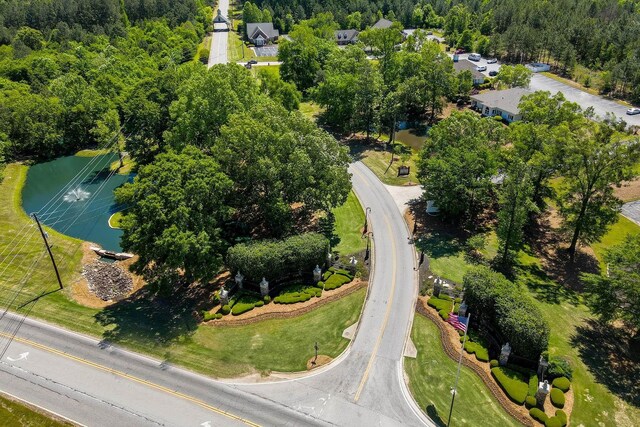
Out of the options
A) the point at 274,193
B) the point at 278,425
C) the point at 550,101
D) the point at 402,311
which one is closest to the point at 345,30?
the point at 550,101

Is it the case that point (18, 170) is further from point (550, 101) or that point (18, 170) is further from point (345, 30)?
point (345, 30)

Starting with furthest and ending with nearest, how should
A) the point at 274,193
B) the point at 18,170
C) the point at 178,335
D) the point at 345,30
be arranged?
the point at 345,30, the point at 18,170, the point at 274,193, the point at 178,335

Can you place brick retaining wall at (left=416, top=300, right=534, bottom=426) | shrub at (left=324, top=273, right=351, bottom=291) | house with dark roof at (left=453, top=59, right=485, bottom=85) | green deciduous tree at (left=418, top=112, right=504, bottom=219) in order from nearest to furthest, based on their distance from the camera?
brick retaining wall at (left=416, top=300, right=534, bottom=426), shrub at (left=324, top=273, right=351, bottom=291), green deciduous tree at (left=418, top=112, right=504, bottom=219), house with dark roof at (left=453, top=59, right=485, bottom=85)

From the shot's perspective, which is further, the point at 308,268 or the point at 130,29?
the point at 130,29

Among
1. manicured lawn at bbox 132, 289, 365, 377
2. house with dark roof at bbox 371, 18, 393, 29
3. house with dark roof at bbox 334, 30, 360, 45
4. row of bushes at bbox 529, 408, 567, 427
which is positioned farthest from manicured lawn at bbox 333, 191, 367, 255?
house with dark roof at bbox 371, 18, 393, 29

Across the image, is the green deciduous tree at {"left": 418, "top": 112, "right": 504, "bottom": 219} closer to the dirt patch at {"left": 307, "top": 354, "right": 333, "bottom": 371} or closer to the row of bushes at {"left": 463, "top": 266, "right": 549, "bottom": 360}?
the row of bushes at {"left": 463, "top": 266, "right": 549, "bottom": 360}

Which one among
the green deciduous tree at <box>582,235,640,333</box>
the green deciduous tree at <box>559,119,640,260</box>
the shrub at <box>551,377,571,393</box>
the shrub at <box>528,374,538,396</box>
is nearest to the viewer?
the shrub at <box>528,374,538,396</box>

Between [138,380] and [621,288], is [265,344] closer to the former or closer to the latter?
[138,380]
